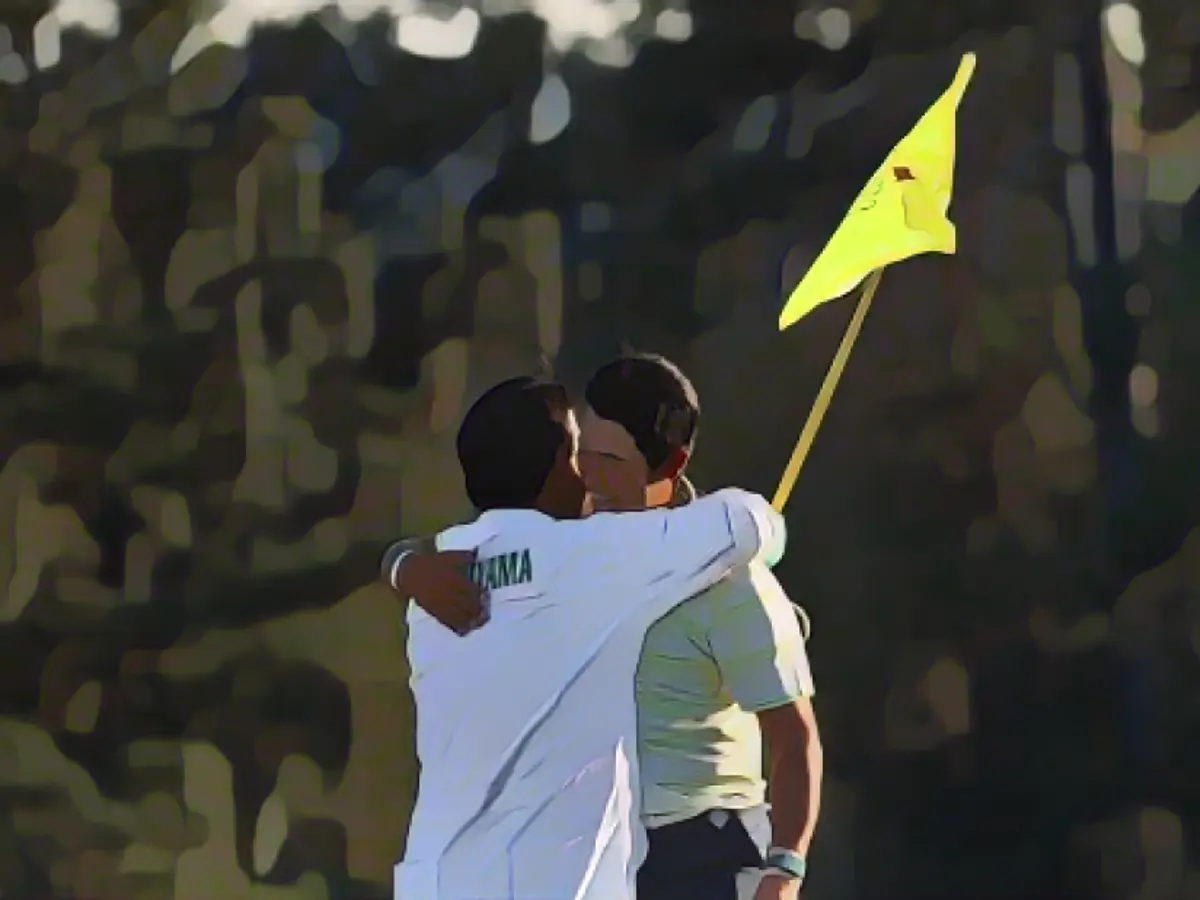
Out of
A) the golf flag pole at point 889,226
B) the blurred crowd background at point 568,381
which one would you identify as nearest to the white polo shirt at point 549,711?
the golf flag pole at point 889,226

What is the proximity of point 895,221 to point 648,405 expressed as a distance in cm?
77

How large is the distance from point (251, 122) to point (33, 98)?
0.68 metres

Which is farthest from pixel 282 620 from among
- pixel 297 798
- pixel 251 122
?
pixel 251 122

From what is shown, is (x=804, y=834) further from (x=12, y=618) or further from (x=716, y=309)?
(x=12, y=618)

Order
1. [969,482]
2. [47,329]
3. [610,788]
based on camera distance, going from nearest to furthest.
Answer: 1. [610,788]
2. [969,482]
3. [47,329]

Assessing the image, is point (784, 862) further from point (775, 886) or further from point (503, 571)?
point (503, 571)

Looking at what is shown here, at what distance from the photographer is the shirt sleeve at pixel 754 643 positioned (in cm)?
244

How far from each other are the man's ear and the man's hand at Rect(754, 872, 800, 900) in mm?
539

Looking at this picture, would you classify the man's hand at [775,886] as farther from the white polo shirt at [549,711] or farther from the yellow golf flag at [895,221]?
the yellow golf flag at [895,221]

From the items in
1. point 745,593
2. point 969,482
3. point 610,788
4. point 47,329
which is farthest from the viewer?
point 47,329

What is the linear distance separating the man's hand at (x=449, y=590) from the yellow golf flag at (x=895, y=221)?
3.28ft

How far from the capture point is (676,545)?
2.24 metres

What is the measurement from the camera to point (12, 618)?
228 inches

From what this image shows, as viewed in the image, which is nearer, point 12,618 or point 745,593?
point 745,593
